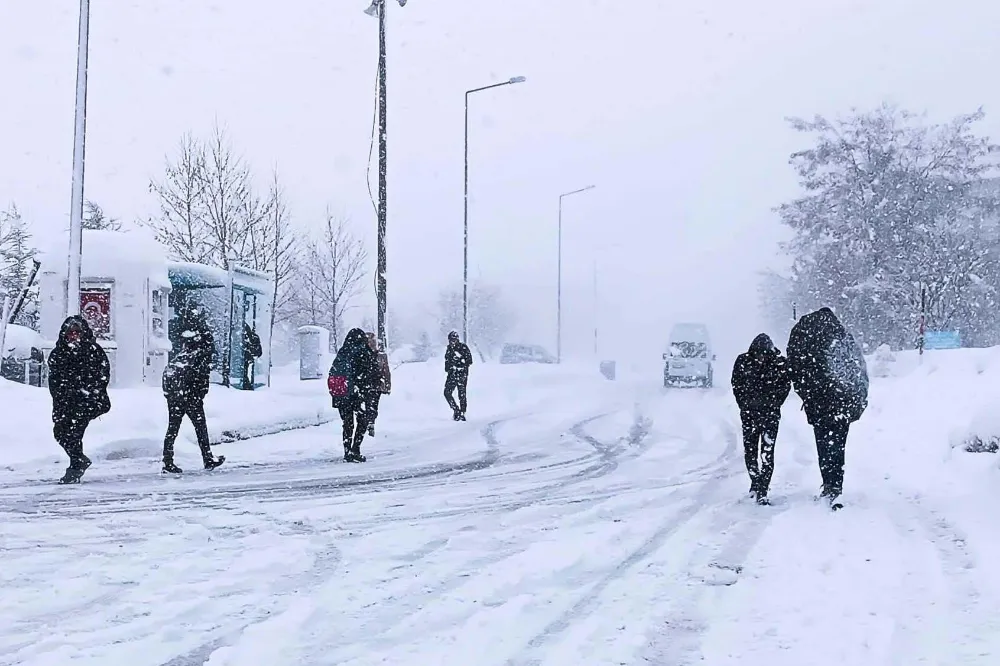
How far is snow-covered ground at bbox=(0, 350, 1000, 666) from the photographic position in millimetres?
4609

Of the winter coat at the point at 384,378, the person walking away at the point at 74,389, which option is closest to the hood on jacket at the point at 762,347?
the winter coat at the point at 384,378

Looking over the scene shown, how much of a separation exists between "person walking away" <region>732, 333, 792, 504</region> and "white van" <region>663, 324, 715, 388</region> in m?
27.9

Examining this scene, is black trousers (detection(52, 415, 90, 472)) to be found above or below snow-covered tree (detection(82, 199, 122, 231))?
below

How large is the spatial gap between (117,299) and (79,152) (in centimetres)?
555

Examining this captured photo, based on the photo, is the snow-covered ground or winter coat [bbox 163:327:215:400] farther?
winter coat [bbox 163:327:215:400]

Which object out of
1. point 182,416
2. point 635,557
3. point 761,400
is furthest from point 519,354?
point 635,557

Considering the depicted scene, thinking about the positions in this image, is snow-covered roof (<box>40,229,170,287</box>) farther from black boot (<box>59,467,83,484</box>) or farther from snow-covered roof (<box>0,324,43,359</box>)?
black boot (<box>59,467,83,484</box>)

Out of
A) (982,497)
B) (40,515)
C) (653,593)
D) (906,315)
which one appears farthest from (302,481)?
(906,315)

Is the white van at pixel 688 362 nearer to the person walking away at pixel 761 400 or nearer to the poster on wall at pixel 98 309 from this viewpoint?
the poster on wall at pixel 98 309

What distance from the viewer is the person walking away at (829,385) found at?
28.9ft

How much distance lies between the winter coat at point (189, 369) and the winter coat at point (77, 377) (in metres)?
0.73

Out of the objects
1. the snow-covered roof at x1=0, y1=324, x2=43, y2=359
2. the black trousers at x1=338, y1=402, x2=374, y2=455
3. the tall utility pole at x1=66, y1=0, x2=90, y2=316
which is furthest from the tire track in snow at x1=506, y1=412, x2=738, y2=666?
the snow-covered roof at x1=0, y1=324, x2=43, y2=359

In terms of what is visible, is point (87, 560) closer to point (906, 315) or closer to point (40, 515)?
point (40, 515)

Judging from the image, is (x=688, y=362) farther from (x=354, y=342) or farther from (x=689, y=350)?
(x=354, y=342)
